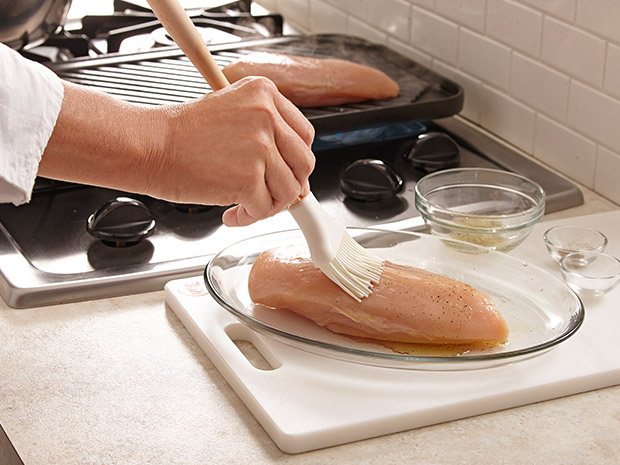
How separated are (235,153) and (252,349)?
237 mm

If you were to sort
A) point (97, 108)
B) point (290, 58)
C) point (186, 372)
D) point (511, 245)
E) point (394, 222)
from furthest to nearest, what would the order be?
1. point (290, 58)
2. point (394, 222)
3. point (511, 245)
4. point (186, 372)
5. point (97, 108)

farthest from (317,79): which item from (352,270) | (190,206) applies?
(352,270)

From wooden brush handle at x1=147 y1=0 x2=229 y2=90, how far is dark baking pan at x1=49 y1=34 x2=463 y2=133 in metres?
0.46

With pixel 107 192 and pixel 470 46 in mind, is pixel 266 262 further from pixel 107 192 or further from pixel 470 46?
pixel 470 46

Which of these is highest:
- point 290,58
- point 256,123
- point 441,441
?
point 256,123

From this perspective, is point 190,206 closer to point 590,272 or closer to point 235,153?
point 235,153

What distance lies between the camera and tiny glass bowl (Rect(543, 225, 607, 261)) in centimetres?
109

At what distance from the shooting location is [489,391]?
82cm

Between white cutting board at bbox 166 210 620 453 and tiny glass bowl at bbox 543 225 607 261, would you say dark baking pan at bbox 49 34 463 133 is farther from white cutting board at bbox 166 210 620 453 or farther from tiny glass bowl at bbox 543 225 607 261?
white cutting board at bbox 166 210 620 453

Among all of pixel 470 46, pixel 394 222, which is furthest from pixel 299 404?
pixel 470 46

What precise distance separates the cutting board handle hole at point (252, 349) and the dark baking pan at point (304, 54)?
0.47m

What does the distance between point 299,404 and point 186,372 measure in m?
0.14

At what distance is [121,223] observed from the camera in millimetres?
1110

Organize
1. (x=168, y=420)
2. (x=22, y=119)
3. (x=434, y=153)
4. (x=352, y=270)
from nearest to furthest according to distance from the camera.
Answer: (x=22, y=119) → (x=168, y=420) → (x=352, y=270) → (x=434, y=153)
